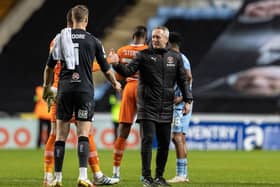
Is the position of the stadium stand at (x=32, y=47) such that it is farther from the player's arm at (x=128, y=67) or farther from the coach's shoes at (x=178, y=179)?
the player's arm at (x=128, y=67)

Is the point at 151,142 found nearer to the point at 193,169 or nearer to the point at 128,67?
the point at 128,67

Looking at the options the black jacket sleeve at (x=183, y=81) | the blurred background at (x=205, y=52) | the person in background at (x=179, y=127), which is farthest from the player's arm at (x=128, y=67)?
the blurred background at (x=205, y=52)

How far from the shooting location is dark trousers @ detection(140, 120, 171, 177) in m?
10.7

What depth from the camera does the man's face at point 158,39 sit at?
1074 centimetres

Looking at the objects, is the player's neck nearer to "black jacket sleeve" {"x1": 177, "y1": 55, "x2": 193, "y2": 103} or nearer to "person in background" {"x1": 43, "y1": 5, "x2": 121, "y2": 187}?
"person in background" {"x1": 43, "y1": 5, "x2": 121, "y2": 187}

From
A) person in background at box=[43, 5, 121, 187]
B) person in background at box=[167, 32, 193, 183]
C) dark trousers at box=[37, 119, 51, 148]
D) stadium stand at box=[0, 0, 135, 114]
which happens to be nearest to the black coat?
person in background at box=[43, 5, 121, 187]

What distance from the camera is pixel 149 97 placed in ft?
35.5

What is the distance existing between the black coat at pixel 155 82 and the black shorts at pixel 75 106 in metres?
0.93

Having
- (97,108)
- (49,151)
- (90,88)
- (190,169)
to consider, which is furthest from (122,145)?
(97,108)

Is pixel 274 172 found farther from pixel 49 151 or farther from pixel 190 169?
pixel 49 151

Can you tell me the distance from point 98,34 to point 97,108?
8.94 ft

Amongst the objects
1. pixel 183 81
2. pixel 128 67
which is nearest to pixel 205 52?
pixel 183 81

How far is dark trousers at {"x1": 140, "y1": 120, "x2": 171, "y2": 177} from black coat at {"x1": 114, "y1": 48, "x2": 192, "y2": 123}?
81 mm

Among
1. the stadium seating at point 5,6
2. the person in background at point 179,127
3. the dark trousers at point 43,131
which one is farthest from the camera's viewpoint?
the stadium seating at point 5,6
